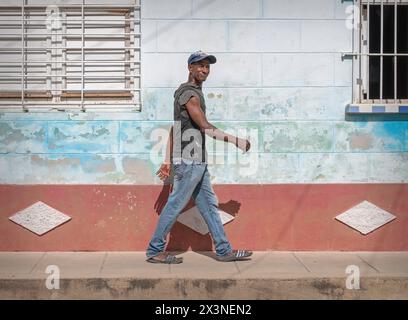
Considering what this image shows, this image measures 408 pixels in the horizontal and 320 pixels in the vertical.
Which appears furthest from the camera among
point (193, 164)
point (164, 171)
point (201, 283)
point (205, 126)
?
point (164, 171)

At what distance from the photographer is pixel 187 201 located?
6.64m

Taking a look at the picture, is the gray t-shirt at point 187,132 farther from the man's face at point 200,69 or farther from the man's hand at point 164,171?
the man's hand at point 164,171

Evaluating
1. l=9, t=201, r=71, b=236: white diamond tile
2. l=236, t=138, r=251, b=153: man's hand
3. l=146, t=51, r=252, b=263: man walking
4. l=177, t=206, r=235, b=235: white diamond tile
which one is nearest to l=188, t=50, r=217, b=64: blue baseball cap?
l=146, t=51, r=252, b=263: man walking

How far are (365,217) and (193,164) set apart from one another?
6.07 ft

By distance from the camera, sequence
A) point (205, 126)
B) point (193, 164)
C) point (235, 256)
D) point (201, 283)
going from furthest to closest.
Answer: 1. point (235, 256)
2. point (193, 164)
3. point (205, 126)
4. point (201, 283)

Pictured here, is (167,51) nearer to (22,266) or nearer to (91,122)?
(91,122)

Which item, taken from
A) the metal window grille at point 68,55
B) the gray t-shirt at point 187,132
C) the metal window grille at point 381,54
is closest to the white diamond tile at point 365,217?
the metal window grille at point 381,54

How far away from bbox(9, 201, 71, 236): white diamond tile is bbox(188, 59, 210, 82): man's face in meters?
1.84

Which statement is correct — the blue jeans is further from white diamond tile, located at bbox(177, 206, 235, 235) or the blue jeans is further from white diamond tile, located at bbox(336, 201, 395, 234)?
white diamond tile, located at bbox(336, 201, 395, 234)

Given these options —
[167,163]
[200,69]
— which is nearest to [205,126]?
[200,69]

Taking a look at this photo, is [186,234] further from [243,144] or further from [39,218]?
[39,218]

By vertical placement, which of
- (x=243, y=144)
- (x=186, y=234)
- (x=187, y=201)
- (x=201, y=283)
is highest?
(x=243, y=144)
